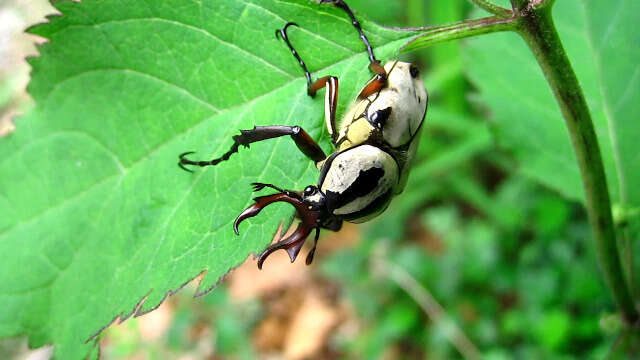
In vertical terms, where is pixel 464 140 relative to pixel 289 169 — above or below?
below

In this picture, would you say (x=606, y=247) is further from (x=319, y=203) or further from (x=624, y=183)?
(x=319, y=203)

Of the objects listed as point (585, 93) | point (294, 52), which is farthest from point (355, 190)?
point (585, 93)

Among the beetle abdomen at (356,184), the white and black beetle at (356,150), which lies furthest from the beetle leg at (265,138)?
the beetle abdomen at (356,184)

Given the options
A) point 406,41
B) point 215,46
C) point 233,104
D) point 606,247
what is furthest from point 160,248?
point 606,247

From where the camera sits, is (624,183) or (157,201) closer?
(157,201)

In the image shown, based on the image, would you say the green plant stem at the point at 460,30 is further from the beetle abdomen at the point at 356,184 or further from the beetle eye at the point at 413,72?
the beetle eye at the point at 413,72

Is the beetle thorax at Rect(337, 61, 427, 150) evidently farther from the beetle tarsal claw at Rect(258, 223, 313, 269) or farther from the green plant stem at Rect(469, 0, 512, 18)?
the green plant stem at Rect(469, 0, 512, 18)

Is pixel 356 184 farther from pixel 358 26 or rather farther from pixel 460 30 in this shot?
pixel 460 30

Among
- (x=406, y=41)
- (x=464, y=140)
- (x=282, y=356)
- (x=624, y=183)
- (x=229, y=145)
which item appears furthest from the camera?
(x=282, y=356)
